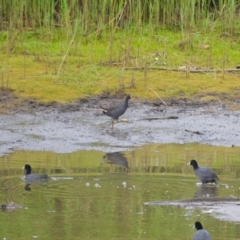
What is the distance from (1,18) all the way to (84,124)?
3.87 metres

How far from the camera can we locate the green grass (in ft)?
45.6

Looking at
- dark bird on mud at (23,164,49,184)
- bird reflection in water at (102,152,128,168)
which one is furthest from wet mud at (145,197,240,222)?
bird reflection in water at (102,152,128,168)

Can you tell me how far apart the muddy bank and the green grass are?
1.23ft

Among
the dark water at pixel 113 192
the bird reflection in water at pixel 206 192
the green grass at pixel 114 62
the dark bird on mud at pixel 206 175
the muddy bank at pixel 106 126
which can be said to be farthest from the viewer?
the green grass at pixel 114 62

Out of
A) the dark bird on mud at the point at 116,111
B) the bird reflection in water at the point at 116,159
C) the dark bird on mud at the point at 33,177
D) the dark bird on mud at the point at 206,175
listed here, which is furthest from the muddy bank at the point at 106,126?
the dark bird on mud at the point at 206,175

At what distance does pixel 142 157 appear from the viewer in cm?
1070

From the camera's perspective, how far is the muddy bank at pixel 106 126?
453 inches

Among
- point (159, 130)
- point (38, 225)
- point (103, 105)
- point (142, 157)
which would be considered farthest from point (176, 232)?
point (103, 105)

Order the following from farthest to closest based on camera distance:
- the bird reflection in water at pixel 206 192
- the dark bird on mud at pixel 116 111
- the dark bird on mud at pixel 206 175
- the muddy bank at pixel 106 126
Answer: the dark bird on mud at pixel 116 111, the muddy bank at pixel 106 126, the dark bird on mud at pixel 206 175, the bird reflection in water at pixel 206 192

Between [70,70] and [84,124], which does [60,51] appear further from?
[84,124]

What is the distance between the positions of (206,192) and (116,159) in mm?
1757

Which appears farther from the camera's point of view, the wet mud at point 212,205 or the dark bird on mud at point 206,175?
the dark bird on mud at point 206,175

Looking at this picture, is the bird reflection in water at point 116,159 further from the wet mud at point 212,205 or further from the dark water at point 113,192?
the wet mud at point 212,205

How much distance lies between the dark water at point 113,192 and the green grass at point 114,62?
2.59 meters
